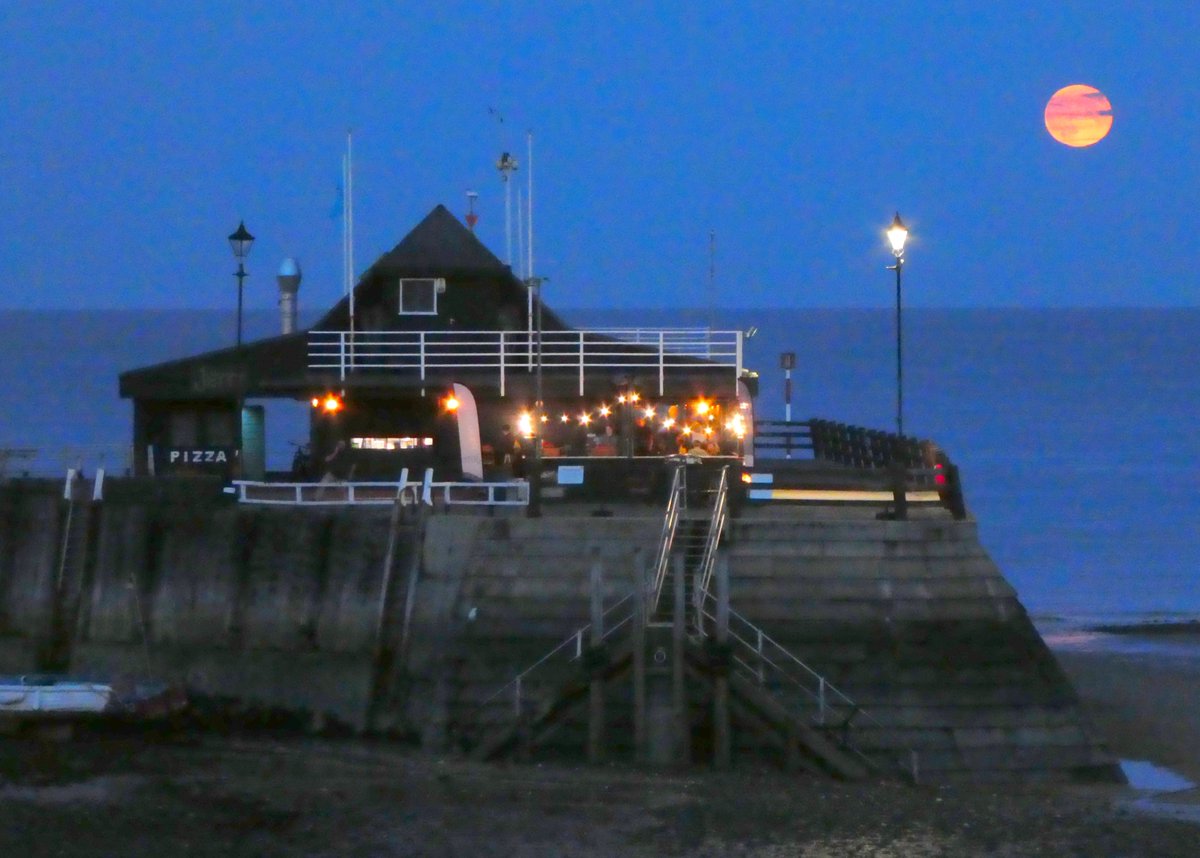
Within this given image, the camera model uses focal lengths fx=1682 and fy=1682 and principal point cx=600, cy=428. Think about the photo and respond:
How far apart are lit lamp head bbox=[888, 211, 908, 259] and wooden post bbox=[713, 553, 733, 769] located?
31.1 feet

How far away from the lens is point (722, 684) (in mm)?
20453

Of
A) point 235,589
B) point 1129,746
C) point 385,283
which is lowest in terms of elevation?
point 1129,746

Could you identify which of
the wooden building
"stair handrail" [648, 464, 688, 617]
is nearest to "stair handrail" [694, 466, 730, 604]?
"stair handrail" [648, 464, 688, 617]

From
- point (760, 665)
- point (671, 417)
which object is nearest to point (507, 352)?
point (671, 417)

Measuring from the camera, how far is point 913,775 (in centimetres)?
2108

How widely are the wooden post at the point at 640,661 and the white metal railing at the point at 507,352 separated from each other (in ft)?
28.8

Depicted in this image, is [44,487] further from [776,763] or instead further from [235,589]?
[776,763]

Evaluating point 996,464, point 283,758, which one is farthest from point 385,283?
point 996,464

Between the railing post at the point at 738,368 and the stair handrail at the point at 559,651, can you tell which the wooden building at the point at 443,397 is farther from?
the stair handrail at the point at 559,651

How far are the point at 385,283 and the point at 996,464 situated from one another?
5834cm

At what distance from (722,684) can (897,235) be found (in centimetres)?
1063

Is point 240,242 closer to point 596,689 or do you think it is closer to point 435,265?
point 435,265

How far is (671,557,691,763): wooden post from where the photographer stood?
2038cm

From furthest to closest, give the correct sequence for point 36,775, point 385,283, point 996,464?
point 996,464
point 385,283
point 36,775
